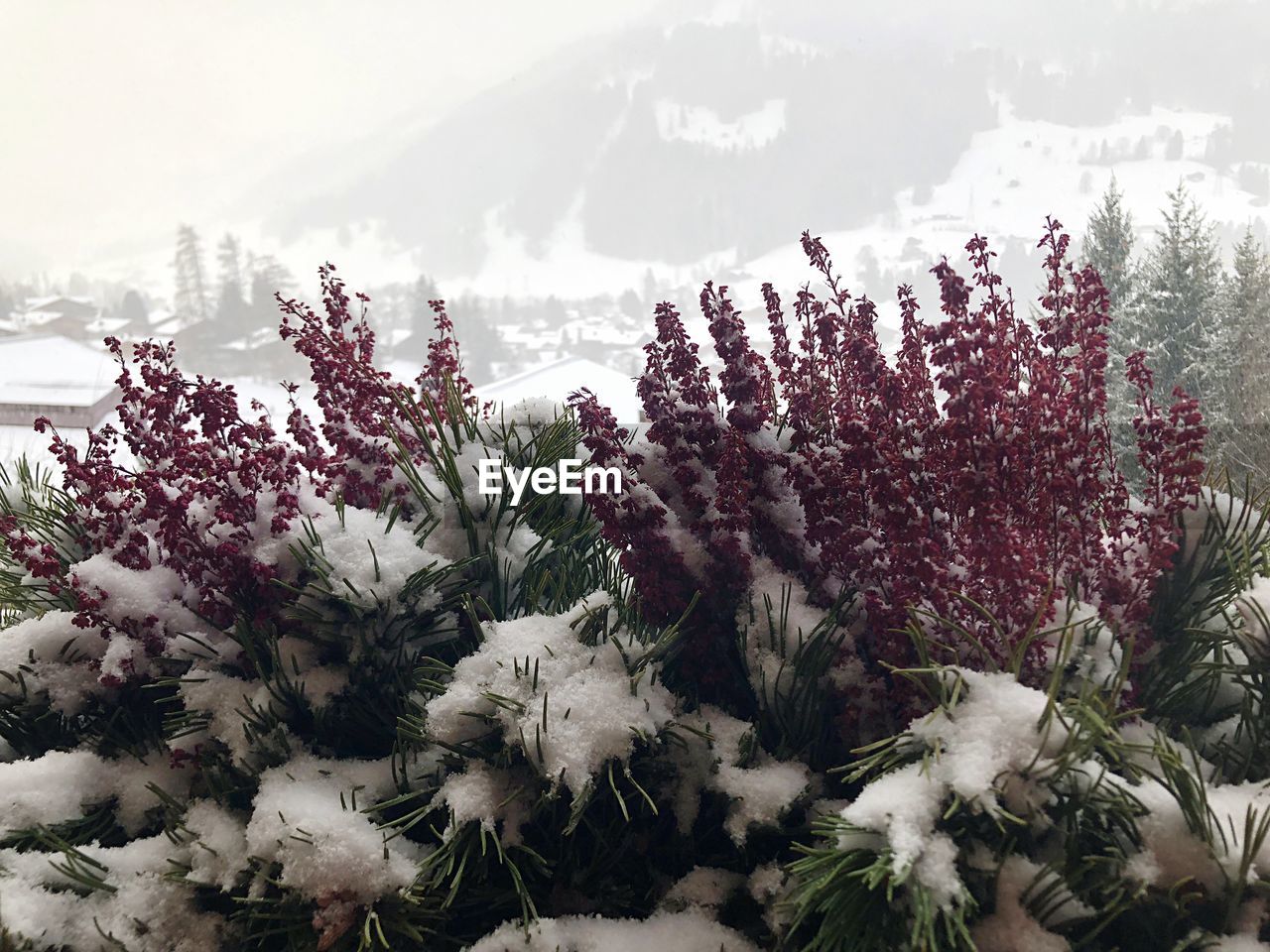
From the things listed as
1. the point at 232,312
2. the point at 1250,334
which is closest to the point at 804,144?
the point at 232,312

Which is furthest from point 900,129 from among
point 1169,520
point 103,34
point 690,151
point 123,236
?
point 1169,520

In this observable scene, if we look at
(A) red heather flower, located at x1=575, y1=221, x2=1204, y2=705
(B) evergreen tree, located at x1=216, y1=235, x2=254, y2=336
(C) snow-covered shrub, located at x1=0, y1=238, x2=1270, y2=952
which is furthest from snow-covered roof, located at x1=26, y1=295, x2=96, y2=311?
(A) red heather flower, located at x1=575, y1=221, x2=1204, y2=705

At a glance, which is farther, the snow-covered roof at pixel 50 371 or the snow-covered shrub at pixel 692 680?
the snow-covered roof at pixel 50 371

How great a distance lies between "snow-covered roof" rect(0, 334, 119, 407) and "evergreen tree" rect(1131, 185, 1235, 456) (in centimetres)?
A: 912

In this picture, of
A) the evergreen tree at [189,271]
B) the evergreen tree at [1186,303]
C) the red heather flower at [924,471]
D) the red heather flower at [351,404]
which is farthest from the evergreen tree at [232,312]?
the red heather flower at [924,471]

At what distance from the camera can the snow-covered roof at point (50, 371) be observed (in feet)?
19.4

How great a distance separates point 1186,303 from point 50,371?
11286mm

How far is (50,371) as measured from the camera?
736cm

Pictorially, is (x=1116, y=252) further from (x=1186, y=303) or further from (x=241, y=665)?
(x=241, y=665)

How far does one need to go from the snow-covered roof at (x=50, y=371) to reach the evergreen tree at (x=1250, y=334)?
904 cm

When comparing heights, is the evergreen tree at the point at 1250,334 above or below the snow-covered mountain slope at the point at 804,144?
below

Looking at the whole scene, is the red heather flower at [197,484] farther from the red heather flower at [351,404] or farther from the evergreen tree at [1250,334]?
the evergreen tree at [1250,334]

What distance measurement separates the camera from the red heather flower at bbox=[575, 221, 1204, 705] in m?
0.43

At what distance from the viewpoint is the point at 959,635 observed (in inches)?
17.5
